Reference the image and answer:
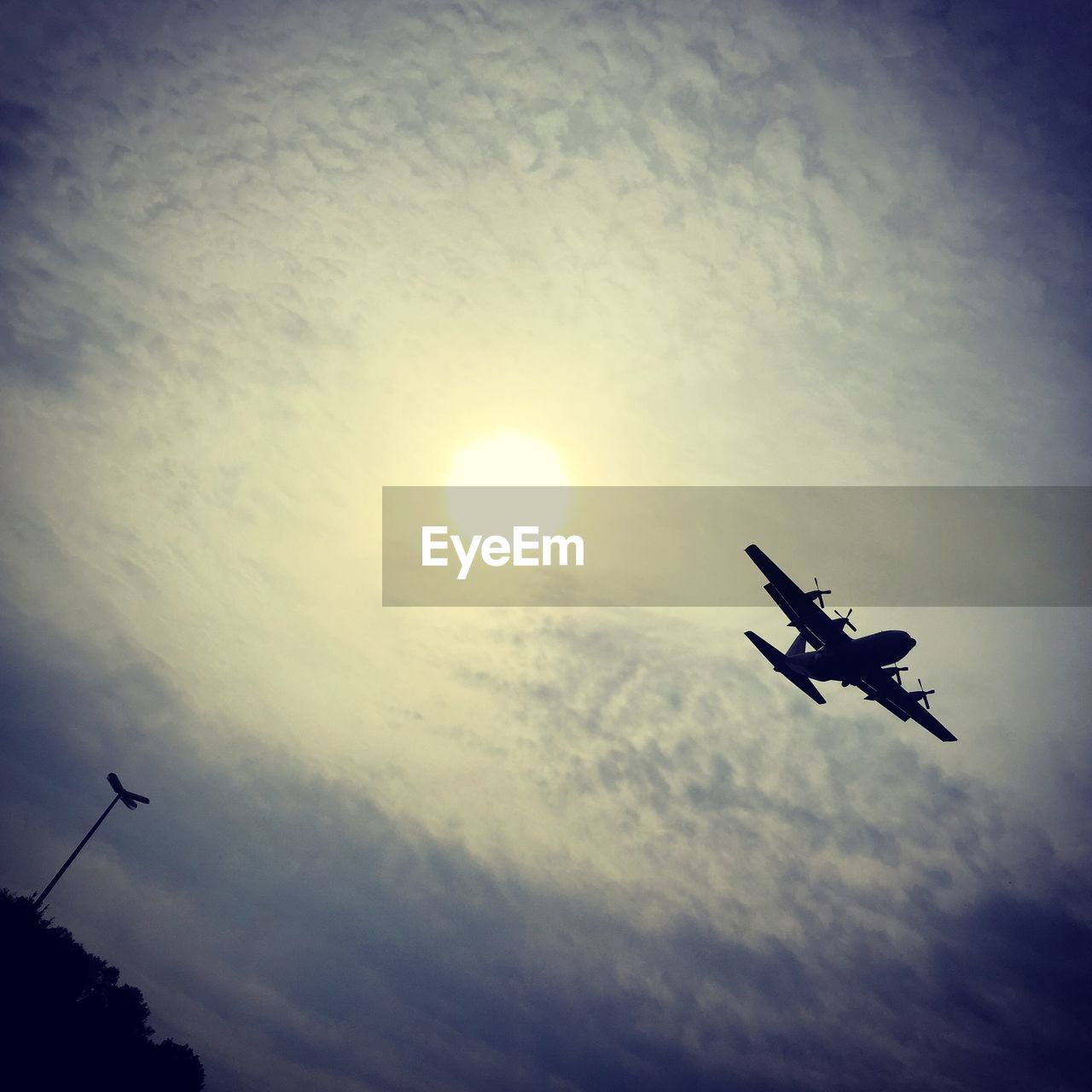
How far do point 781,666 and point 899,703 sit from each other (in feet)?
23.0

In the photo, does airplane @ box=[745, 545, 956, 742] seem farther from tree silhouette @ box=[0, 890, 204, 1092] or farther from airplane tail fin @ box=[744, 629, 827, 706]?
tree silhouette @ box=[0, 890, 204, 1092]

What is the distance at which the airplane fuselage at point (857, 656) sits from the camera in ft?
89.7

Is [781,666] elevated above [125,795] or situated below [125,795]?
above

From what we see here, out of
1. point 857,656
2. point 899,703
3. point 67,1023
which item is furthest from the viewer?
point 67,1023

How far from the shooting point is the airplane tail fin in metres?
35.3

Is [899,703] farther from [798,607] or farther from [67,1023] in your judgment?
[67,1023]

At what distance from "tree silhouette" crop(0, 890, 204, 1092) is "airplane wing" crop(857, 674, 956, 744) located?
58.7m

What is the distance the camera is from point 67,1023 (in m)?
38.0

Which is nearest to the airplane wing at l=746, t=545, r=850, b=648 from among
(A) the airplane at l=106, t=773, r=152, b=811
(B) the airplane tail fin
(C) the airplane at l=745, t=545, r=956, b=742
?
(C) the airplane at l=745, t=545, r=956, b=742

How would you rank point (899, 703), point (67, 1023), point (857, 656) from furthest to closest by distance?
point (67, 1023), point (899, 703), point (857, 656)

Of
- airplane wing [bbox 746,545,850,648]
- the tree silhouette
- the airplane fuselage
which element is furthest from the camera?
the tree silhouette

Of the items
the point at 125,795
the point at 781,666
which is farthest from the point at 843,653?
the point at 125,795

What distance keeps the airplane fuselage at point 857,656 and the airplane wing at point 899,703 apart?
2045 millimetres

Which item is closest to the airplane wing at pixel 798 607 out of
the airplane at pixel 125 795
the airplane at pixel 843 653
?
the airplane at pixel 843 653
